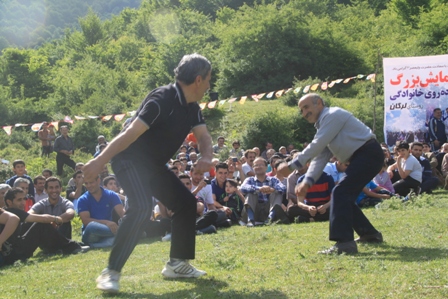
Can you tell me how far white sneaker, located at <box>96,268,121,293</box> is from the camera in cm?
541

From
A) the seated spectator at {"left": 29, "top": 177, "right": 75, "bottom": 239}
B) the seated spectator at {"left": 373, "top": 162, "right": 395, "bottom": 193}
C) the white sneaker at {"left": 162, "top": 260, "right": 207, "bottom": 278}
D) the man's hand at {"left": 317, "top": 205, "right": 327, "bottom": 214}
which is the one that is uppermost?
the white sneaker at {"left": 162, "top": 260, "right": 207, "bottom": 278}

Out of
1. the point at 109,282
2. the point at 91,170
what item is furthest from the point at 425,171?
the point at 91,170

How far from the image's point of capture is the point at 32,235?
9.30m

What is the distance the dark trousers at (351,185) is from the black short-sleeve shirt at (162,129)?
7.07 feet

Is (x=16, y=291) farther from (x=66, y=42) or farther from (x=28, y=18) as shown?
(x=28, y=18)

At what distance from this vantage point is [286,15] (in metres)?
41.5

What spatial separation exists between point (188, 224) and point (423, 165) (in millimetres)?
10640

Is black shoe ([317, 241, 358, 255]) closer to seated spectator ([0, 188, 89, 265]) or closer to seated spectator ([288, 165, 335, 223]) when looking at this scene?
seated spectator ([0, 188, 89, 265])

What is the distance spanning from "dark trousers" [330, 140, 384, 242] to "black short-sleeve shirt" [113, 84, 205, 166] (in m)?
2.16

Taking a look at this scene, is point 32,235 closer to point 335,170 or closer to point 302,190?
point 302,190

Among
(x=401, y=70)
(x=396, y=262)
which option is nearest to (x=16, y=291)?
(x=396, y=262)

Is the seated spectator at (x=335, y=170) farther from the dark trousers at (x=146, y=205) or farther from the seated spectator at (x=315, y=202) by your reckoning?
the dark trousers at (x=146, y=205)

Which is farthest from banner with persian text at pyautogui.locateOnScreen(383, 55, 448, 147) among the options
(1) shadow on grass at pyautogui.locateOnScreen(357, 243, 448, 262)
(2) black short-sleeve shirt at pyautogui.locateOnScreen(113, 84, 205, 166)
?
(2) black short-sleeve shirt at pyautogui.locateOnScreen(113, 84, 205, 166)

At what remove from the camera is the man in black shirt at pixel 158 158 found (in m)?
5.46
